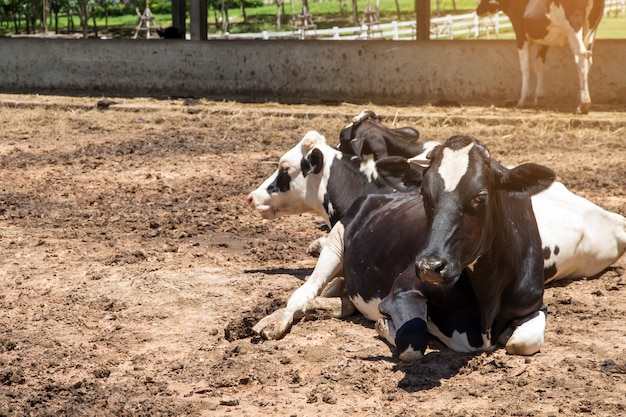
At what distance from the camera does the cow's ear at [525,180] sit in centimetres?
511

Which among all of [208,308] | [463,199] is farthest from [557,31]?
[463,199]

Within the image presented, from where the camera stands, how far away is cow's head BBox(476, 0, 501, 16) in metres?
17.9

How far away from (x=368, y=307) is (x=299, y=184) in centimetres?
168

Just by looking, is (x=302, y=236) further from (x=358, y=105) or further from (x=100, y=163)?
(x=358, y=105)

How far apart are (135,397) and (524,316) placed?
205cm

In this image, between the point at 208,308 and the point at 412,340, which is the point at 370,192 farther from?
the point at 412,340

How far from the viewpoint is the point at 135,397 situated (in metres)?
5.04

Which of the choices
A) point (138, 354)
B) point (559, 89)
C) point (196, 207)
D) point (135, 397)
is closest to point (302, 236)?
point (196, 207)

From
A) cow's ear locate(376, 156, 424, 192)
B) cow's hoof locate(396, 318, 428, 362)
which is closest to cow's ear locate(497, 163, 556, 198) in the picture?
cow's ear locate(376, 156, 424, 192)

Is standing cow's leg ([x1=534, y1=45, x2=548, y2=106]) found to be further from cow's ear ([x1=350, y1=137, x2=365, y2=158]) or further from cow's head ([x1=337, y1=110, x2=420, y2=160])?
cow's ear ([x1=350, y1=137, x2=365, y2=158])

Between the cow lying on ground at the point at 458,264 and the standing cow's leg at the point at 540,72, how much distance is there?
31.5 feet

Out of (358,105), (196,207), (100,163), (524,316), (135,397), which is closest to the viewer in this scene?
(135,397)

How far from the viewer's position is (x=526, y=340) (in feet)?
17.4

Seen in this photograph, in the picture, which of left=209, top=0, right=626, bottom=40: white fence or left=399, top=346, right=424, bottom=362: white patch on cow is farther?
left=209, top=0, right=626, bottom=40: white fence
